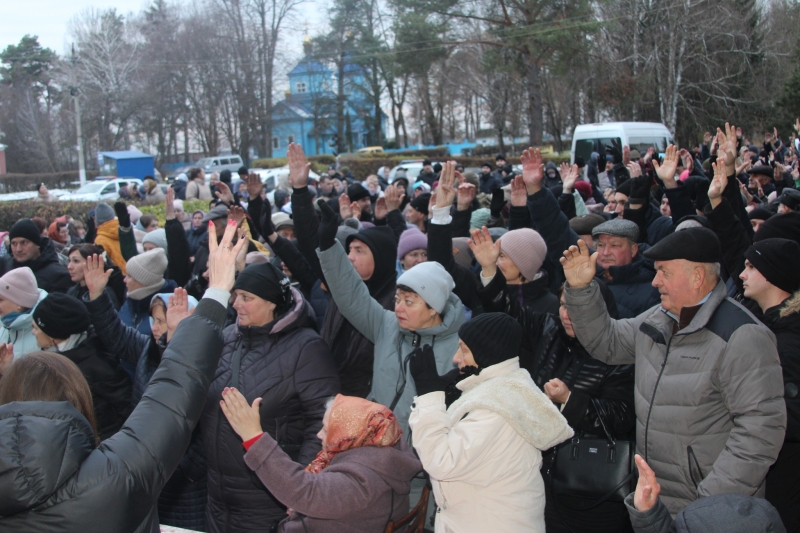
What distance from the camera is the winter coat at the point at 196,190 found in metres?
16.6

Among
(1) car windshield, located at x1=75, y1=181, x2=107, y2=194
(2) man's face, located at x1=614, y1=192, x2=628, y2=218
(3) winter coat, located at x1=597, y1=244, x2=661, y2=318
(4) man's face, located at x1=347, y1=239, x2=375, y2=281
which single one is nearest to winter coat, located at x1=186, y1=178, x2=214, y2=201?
(1) car windshield, located at x1=75, y1=181, x2=107, y2=194

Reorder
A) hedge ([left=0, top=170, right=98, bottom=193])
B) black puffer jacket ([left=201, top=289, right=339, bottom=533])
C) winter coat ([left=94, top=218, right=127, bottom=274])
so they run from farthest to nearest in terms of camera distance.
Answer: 1. hedge ([left=0, top=170, right=98, bottom=193])
2. winter coat ([left=94, top=218, right=127, bottom=274])
3. black puffer jacket ([left=201, top=289, right=339, bottom=533])

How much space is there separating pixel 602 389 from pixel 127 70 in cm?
5128

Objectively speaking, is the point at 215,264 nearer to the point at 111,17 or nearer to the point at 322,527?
the point at 322,527

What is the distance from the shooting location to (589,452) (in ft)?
10.7

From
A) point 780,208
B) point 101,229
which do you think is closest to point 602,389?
point 780,208

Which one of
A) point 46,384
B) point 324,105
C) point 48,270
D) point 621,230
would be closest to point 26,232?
point 48,270

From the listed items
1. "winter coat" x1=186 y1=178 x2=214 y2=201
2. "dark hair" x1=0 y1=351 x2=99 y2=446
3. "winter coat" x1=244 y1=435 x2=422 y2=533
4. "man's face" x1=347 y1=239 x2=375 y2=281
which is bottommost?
"winter coat" x1=244 y1=435 x2=422 y2=533

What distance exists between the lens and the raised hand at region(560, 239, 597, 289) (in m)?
3.20

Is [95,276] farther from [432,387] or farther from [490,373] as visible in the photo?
[490,373]

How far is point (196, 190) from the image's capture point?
54.9 feet

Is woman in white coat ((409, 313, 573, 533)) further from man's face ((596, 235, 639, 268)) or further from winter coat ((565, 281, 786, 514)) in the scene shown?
man's face ((596, 235, 639, 268))

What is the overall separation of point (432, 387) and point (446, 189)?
195 cm

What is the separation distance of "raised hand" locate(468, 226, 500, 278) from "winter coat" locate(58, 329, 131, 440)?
7.56 feet
